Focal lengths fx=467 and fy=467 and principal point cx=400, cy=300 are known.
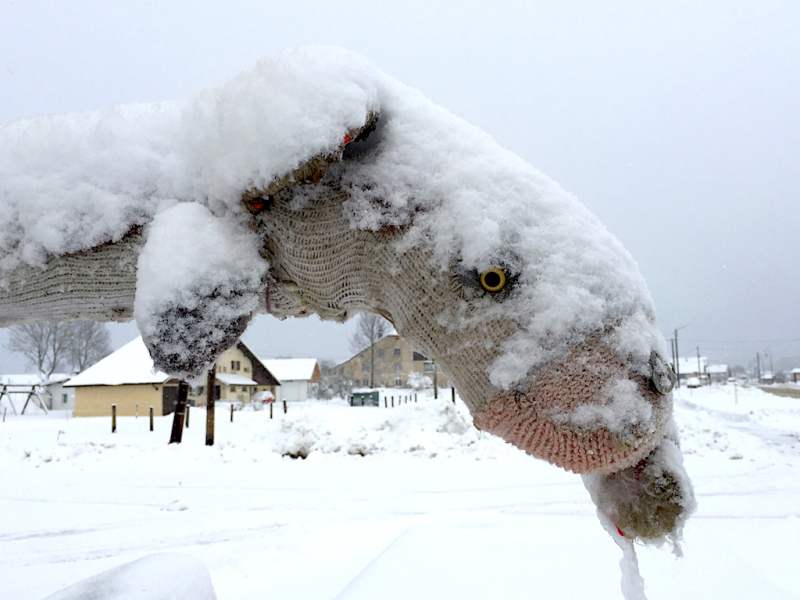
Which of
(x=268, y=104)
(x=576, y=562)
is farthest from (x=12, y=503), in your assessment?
(x=268, y=104)

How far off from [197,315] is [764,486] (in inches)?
214

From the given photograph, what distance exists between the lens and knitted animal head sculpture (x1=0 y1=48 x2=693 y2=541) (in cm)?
73

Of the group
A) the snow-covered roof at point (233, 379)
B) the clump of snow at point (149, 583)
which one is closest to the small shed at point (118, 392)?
the snow-covered roof at point (233, 379)

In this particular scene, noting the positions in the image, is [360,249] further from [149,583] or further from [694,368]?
[694,368]

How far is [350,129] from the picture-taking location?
763 mm


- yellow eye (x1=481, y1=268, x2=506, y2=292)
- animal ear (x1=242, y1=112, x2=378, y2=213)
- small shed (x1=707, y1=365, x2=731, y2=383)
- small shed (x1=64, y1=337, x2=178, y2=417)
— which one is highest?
animal ear (x1=242, y1=112, x2=378, y2=213)

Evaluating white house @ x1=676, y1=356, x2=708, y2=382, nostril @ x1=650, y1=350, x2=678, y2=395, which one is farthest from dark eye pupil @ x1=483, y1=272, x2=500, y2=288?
white house @ x1=676, y1=356, x2=708, y2=382

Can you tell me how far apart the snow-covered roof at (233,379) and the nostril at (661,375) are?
23885 mm

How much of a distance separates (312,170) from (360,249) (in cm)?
16

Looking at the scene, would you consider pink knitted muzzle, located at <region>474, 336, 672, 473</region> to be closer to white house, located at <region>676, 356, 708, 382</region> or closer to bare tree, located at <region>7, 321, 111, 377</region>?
bare tree, located at <region>7, 321, 111, 377</region>

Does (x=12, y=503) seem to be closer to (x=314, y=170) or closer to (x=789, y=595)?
(x=314, y=170)

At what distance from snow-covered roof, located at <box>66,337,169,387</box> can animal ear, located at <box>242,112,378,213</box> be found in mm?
19052

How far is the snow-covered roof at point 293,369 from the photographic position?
30031 mm

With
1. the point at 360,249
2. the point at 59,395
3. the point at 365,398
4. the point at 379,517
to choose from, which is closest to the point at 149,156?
the point at 360,249
